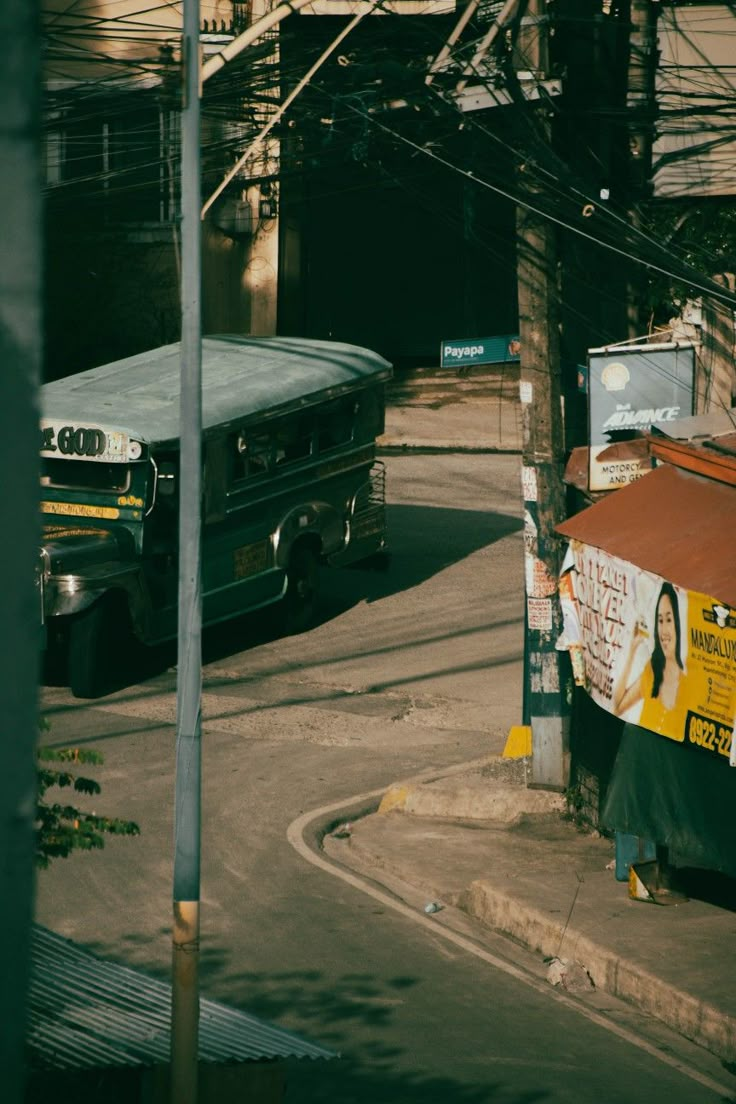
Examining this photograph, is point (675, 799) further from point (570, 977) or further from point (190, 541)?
point (190, 541)

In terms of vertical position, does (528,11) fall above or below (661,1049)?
above

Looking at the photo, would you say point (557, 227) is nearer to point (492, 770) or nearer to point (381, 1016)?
point (492, 770)

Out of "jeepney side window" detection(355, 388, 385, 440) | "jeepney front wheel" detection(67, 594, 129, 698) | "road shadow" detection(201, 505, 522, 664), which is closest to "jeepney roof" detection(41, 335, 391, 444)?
"jeepney side window" detection(355, 388, 385, 440)

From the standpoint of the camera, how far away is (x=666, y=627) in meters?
9.82

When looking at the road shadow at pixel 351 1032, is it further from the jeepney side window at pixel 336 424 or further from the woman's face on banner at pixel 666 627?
the jeepney side window at pixel 336 424

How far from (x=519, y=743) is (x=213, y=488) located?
4.78 metres

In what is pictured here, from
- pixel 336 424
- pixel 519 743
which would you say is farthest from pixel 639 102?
pixel 519 743

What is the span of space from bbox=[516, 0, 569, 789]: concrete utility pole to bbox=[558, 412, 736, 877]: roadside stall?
122cm

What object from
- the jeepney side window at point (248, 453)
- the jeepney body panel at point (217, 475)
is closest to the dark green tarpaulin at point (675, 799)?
the jeepney body panel at point (217, 475)

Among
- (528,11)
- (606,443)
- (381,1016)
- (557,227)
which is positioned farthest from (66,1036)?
(528,11)

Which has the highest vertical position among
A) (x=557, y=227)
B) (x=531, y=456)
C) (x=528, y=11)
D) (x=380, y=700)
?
(x=528, y=11)

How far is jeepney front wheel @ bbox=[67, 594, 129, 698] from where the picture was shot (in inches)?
598

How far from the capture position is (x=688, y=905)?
406 inches

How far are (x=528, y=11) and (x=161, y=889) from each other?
7095mm
